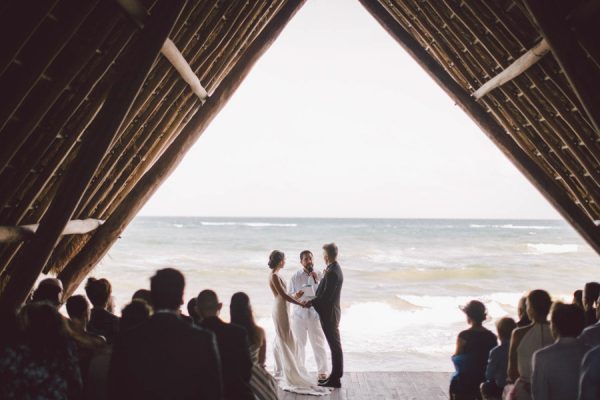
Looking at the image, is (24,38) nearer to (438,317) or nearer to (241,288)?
(438,317)

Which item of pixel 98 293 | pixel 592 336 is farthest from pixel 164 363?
pixel 592 336

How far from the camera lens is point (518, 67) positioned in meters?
5.01

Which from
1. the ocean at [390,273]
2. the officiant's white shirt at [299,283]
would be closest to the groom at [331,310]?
the officiant's white shirt at [299,283]

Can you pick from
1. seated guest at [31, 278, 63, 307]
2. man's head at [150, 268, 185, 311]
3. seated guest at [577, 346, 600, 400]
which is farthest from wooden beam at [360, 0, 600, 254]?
seated guest at [31, 278, 63, 307]

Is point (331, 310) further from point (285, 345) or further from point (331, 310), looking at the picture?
point (285, 345)

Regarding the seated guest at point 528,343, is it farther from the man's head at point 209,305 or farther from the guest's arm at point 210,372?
the guest's arm at point 210,372

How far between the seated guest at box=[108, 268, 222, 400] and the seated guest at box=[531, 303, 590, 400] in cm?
172

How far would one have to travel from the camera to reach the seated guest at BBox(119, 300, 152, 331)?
3053mm

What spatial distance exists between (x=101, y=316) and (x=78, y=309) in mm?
316

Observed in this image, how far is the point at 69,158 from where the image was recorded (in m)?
4.77

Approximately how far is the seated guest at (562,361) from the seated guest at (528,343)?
510 mm

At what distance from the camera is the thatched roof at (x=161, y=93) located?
12.0 feet

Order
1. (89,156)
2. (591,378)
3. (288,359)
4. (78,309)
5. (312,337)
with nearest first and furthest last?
1. (591,378)
2. (78,309)
3. (89,156)
4. (288,359)
5. (312,337)

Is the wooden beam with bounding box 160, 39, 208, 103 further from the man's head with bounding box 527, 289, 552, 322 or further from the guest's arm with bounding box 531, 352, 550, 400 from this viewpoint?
the guest's arm with bounding box 531, 352, 550, 400
